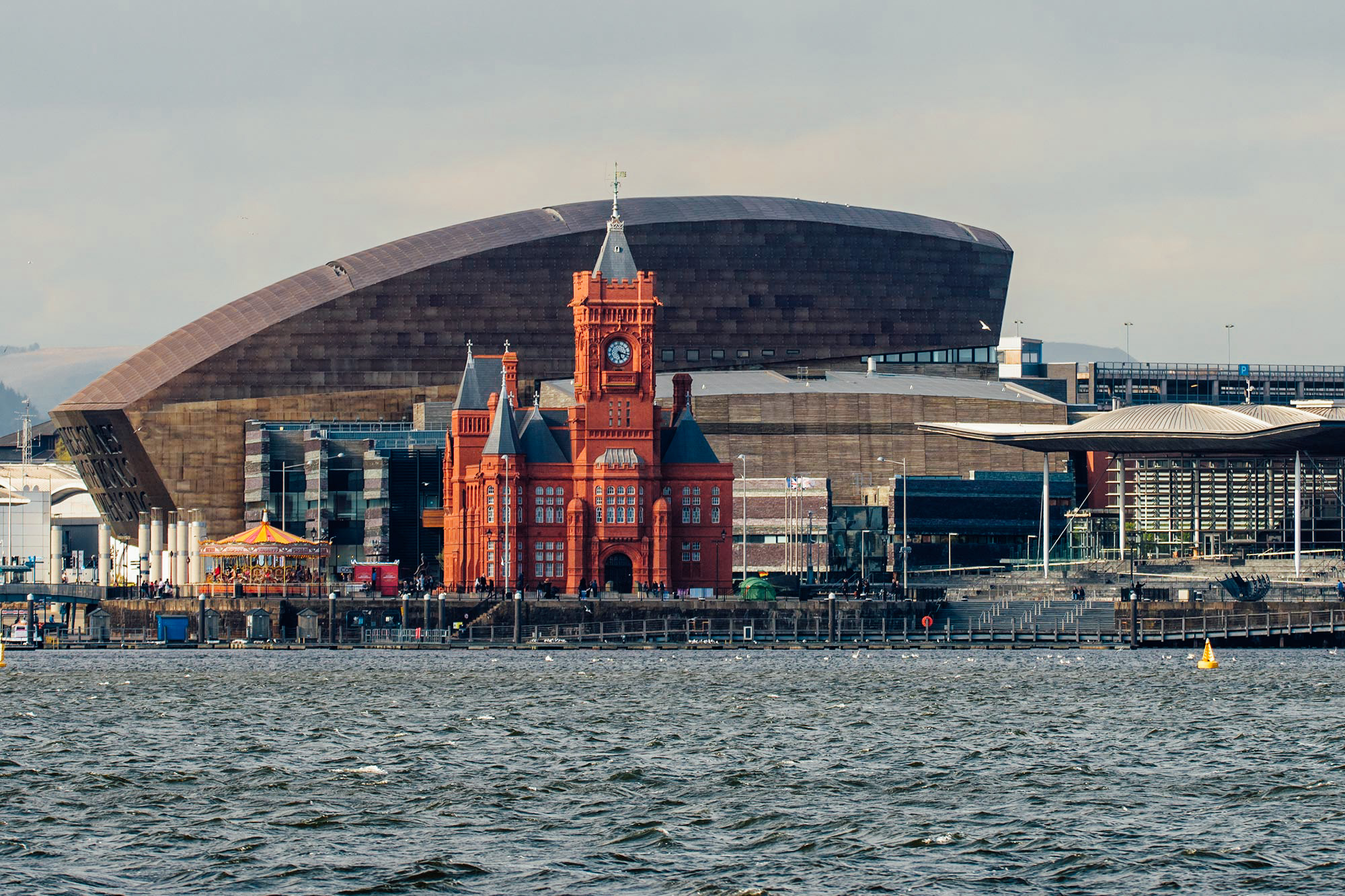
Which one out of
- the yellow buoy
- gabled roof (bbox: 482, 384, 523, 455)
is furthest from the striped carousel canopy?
the yellow buoy

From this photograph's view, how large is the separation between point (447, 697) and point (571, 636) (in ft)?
151

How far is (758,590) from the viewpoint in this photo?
159 m

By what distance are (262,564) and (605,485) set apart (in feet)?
82.9

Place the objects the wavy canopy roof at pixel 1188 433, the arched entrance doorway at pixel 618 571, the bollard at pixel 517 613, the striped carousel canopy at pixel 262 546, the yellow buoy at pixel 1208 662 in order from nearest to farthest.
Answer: the yellow buoy at pixel 1208 662, the bollard at pixel 517 613, the arched entrance doorway at pixel 618 571, the striped carousel canopy at pixel 262 546, the wavy canopy roof at pixel 1188 433

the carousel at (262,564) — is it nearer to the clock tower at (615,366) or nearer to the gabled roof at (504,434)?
the gabled roof at (504,434)

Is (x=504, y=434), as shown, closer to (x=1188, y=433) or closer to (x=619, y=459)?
(x=619, y=459)

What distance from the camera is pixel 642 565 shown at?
544 ft

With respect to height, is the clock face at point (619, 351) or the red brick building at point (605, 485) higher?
the clock face at point (619, 351)

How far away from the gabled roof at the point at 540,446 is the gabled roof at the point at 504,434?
641 mm

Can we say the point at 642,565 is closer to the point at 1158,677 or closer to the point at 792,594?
the point at 792,594

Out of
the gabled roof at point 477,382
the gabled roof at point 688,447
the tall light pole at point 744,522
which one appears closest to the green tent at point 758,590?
the gabled roof at point 688,447

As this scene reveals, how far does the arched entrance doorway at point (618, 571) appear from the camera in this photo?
166375mm

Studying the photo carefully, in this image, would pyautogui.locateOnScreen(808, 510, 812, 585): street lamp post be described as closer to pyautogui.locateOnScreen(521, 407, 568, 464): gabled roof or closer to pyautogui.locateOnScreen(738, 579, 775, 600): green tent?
pyautogui.locateOnScreen(738, 579, 775, 600): green tent

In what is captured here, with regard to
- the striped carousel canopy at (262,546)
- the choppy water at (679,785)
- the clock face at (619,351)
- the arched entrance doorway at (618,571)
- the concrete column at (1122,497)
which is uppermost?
the clock face at (619,351)
